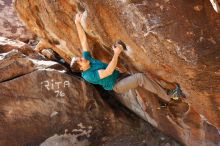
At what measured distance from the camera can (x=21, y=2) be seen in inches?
359

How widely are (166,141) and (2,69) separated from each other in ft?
14.7

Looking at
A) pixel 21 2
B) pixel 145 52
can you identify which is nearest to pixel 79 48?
pixel 21 2

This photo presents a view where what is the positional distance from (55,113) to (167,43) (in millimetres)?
4759

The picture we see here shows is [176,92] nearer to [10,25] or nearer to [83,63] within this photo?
[83,63]

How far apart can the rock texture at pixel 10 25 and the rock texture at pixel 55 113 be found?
23.8 feet

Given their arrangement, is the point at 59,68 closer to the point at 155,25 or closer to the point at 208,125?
the point at 208,125

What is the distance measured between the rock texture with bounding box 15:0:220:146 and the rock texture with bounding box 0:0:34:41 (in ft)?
26.9

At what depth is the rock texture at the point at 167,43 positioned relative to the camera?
5.06 m

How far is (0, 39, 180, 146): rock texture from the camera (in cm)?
896

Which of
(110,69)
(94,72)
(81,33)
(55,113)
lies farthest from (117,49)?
(55,113)

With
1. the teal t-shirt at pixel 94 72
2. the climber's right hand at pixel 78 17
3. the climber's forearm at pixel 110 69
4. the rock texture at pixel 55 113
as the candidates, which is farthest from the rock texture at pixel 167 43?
the rock texture at pixel 55 113

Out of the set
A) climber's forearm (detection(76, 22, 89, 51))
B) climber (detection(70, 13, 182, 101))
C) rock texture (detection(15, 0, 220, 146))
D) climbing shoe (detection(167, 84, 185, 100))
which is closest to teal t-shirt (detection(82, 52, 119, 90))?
climber (detection(70, 13, 182, 101))

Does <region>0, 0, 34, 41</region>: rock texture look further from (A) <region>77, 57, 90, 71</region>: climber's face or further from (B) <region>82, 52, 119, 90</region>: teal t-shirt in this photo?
(A) <region>77, 57, 90, 71</region>: climber's face

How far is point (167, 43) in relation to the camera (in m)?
5.25
